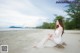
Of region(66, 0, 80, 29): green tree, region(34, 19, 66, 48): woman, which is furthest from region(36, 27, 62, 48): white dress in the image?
region(66, 0, 80, 29): green tree

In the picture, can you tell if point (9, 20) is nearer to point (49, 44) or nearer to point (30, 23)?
point (30, 23)

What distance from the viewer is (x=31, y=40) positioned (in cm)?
289

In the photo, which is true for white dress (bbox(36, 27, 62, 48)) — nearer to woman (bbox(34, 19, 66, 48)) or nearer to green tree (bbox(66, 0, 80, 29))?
woman (bbox(34, 19, 66, 48))

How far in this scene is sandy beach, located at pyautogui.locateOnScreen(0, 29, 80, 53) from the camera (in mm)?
2822

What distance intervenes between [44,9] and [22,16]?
265 mm

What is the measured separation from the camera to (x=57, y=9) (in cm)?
285

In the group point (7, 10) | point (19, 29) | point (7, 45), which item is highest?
point (7, 10)

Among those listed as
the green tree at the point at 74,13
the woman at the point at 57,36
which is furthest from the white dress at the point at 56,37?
the green tree at the point at 74,13

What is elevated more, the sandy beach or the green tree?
the green tree

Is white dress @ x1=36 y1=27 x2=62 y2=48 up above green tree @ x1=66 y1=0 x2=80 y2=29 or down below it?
below

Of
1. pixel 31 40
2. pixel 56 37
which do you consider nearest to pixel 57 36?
pixel 56 37

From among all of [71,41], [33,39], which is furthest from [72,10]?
[33,39]

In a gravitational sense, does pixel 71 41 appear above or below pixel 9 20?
below

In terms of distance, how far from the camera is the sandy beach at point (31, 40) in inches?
111
